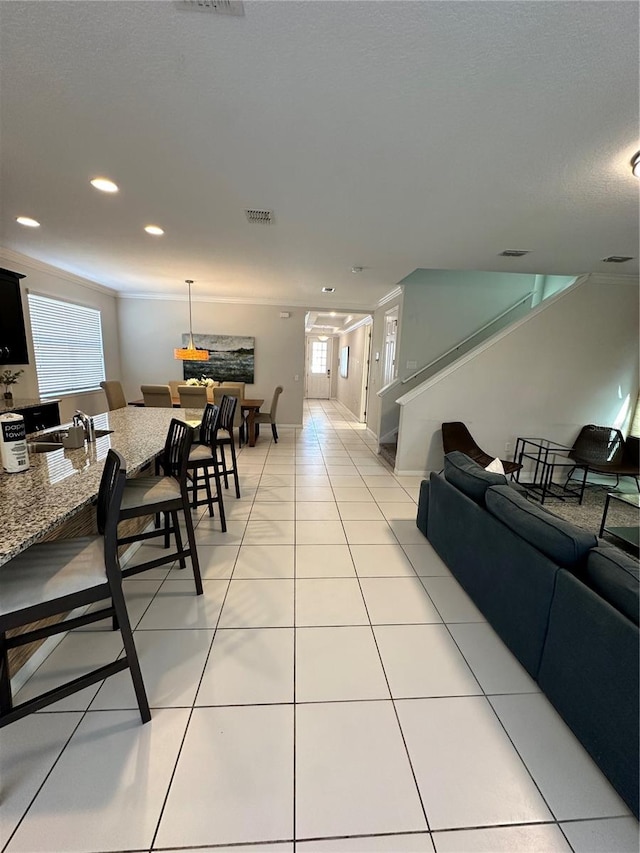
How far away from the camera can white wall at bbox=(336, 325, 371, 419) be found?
8281 millimetres

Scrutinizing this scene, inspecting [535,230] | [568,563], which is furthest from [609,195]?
[568,563]

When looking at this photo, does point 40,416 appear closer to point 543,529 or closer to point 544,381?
point 543,529

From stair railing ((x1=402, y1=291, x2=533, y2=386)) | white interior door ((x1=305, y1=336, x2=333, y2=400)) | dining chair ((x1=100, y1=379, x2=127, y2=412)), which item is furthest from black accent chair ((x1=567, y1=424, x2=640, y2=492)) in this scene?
white interior door ((x1=305, y1=336, x2=333, y2=400))

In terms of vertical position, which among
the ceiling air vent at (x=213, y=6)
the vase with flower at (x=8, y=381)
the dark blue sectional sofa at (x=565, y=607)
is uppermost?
the ceiling air vent at (x=213, y=6)

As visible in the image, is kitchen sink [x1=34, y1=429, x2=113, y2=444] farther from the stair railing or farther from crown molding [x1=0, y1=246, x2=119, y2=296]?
the stair railing

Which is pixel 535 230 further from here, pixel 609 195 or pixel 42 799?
pixel 42 799

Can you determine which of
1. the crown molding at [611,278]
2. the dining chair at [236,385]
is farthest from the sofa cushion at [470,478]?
the dining chair at [236,385]

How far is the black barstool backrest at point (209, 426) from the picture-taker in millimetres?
2854

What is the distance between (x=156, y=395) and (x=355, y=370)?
5.15m

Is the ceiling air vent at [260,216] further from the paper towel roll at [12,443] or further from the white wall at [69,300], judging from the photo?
the white wall at [69,300]

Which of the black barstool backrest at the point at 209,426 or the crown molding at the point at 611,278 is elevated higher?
the crown molding at the point at 611,278

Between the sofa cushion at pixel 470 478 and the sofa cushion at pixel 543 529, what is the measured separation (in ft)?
0.64

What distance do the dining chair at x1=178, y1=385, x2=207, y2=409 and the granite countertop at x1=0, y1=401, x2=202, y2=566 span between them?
2.52 m

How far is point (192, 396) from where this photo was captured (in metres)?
4.98
